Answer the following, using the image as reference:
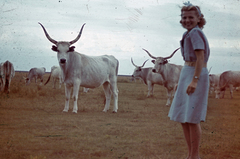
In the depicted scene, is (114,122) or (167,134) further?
(114,122)

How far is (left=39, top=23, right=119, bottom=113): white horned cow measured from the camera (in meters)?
8.12

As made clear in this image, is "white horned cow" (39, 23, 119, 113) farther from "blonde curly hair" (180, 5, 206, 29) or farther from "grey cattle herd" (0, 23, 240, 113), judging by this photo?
"blonde curly hair" (180, 5, 206, 29)

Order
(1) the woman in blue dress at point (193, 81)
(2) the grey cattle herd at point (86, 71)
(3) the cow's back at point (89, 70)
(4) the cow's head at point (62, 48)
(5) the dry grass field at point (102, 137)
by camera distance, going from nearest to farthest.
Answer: (1) the woman in blue dress at point (193, 81) → (5) the dry grass field at point (102, 137) → (4) the cow's head at point (62, 48) → (2) the grey cattle herd at point (86, 71) → (3) the cow's back at point (89, 70)

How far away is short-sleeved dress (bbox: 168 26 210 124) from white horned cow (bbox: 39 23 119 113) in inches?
206

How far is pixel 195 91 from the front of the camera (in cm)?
309

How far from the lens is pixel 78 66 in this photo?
857 centimetres

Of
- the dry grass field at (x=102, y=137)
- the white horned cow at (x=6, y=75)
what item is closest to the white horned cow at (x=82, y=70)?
the dry grass field at (x=102, y=137)

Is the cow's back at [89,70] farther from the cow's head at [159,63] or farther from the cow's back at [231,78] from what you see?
the cow's back at [231,78]

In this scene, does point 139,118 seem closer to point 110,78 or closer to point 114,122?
point 114,122

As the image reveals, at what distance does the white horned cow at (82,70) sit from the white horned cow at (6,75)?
549cm

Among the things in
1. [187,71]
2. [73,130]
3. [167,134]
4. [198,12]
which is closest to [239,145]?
[167,134]

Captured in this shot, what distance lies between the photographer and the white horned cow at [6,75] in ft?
42.3

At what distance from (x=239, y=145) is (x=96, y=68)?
17.5 feet

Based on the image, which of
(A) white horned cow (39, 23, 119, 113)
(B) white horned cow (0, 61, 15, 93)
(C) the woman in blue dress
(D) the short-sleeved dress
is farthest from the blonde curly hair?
(B) white horned cow (0, 61, 15, 93)
